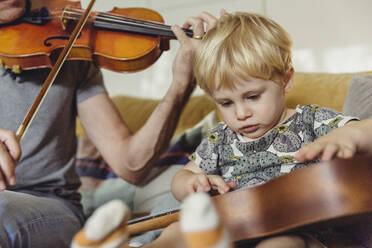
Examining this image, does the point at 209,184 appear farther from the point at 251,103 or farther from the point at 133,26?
the point at 133,26

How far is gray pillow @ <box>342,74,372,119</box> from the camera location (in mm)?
983

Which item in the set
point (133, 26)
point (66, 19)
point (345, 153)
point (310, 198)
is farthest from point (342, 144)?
point (66, 19)

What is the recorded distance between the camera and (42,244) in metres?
0.95

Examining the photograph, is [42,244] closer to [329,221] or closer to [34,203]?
[34,203]

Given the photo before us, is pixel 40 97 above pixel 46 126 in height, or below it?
above

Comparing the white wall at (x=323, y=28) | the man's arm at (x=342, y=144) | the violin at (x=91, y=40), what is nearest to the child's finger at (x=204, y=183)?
the man's arm at (x=342, y=144)

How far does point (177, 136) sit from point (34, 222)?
72 cm

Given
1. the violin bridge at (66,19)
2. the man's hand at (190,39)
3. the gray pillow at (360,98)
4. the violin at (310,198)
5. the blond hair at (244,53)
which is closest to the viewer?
the violin at (310,198)

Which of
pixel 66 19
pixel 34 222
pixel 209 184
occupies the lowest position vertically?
pixel 34 222

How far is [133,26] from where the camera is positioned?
1225 millimetres

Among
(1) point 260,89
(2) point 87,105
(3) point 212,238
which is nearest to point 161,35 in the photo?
(2) point 87,105

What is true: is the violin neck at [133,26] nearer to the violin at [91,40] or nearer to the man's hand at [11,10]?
the violin at [91,40]

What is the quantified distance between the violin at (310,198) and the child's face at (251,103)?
32 centimetres

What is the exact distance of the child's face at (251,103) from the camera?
2.89 feet
